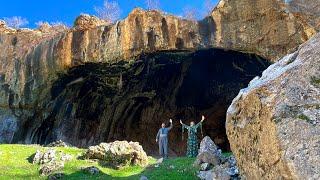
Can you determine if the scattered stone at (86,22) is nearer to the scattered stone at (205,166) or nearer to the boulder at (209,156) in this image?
the boulder at (209,156)

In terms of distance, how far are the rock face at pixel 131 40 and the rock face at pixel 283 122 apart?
1626 centimetres

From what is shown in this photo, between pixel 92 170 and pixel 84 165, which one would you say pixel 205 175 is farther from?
pixel 84 165

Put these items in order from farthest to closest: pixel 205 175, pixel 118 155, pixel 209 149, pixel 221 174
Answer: pixel 118 155 < pixel 209 149 < pixel 205 175 < pixel 221 174

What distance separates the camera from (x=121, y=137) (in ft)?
111

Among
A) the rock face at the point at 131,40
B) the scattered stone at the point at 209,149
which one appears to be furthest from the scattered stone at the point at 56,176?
the rock face at the point at 131,40

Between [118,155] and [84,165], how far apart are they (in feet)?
4.37

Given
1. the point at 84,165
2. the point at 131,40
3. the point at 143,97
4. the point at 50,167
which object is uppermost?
the point at 131,40

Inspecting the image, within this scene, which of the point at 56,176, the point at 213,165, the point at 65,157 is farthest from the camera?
the point at 65,157

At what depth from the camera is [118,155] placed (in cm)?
2027

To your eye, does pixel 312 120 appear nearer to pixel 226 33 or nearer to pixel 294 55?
pixel 294 55

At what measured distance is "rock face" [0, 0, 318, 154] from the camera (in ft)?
85.0

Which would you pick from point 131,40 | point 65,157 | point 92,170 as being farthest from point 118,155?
point 131,40

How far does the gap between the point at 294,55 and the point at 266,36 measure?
1648 cm

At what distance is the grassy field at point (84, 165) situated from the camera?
59.6ft
